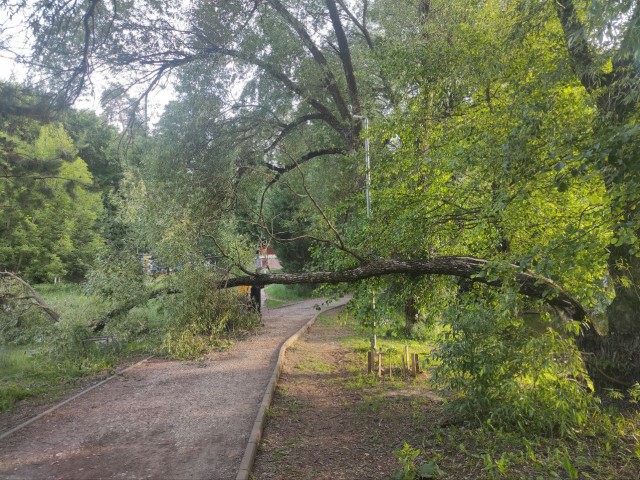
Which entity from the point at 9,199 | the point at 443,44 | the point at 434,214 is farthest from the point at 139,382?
the point at 443,44

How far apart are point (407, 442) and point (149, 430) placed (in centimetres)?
347

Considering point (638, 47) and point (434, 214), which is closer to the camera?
point (638, 47)

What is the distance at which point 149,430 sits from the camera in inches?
254

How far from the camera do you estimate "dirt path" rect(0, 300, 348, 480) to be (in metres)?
5.20

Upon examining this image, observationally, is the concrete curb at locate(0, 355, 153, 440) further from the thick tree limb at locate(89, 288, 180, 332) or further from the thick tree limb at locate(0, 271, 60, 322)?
the thick tree limb at locate(0, 271, 60, 322)

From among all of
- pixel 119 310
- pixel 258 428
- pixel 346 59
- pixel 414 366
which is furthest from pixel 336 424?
pixel 346 59

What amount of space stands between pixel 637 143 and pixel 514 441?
344 centimetres

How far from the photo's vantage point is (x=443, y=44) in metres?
8.57

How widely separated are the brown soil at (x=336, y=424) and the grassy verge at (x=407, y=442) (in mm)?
13

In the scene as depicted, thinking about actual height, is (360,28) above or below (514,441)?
above

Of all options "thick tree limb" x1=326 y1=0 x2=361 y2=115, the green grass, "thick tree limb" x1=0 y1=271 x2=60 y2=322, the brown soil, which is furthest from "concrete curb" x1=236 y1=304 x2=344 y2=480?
"thick tree limb" x1=326 y1=0 x2=361 y2=115

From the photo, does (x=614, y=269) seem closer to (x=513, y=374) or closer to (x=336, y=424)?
(x=513, y=374)

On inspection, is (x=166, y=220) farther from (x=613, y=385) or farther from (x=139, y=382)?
(x=613, y=385)

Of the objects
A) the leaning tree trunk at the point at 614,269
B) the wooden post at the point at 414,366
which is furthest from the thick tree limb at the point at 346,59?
the leaning tree trunk at the point at 614,269
